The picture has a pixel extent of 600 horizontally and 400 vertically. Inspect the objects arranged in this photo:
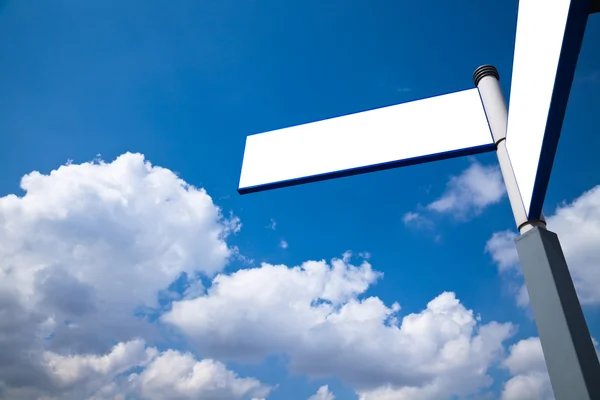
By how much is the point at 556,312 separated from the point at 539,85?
241cm

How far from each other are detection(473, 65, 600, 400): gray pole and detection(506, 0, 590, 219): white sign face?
283 millimetres

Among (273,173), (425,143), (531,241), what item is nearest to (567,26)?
(531,241)

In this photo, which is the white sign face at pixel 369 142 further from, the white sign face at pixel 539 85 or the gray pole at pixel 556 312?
the gray pole at pixel 556 312

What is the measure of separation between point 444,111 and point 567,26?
3.47m

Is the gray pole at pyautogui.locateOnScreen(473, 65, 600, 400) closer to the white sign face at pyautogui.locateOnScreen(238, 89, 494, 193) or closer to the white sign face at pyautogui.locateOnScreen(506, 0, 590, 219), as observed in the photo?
the white sign face at pyautogui.locateOnScreen(506, 0, 590, 219)

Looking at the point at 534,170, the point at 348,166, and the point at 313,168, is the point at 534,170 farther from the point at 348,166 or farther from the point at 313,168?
the point at 313,168

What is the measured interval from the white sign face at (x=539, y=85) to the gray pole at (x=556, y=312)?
283mm

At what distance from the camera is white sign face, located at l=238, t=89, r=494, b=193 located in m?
5.80

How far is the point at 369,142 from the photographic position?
624 cm

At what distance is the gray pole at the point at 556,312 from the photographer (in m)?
3.71

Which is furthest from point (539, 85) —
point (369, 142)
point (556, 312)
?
point (369, 142)

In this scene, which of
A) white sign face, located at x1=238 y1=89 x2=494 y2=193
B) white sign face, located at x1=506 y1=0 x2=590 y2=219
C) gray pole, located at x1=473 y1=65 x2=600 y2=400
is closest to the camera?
white sign face, located at x1=506 y1=0 x2=590 y2=219

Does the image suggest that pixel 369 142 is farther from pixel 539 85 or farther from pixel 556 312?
pixel 556 312

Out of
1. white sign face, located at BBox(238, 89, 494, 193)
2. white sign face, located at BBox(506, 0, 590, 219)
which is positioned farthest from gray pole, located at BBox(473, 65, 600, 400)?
white sign face, located at BBox(238, 89, 494, 193)
